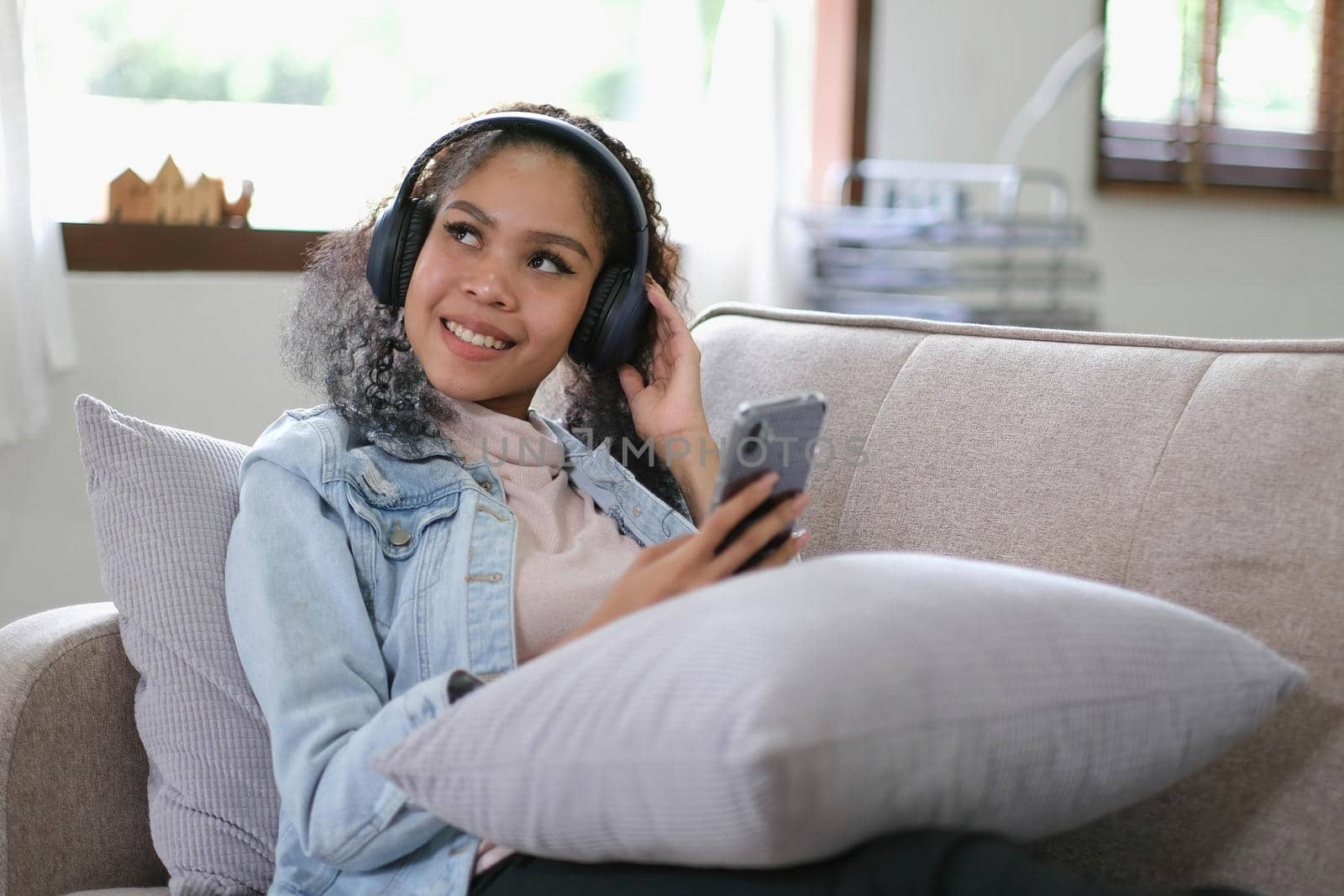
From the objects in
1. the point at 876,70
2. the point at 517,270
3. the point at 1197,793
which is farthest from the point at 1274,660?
the point at 876,70

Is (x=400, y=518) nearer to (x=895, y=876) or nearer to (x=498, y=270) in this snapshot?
(x=498, y=270)

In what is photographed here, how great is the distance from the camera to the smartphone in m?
0.82

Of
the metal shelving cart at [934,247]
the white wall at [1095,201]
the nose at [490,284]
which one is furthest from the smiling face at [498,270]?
the white wall at [1095,201]

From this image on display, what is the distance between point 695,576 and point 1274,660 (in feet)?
1.21

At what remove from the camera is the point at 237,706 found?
3.35ft

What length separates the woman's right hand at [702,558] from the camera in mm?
865

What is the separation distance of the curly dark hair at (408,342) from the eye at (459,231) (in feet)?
0.11

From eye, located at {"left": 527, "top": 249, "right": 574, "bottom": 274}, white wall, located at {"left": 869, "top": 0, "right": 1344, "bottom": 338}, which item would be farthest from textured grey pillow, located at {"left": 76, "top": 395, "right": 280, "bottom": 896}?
white wall, located at {"left": 869, "top": 0, "right": 1344, "bottom": 338}

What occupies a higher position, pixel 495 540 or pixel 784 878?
pixel 495 540

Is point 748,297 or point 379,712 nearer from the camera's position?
point 379,712

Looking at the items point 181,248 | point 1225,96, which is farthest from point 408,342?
point 1225,96

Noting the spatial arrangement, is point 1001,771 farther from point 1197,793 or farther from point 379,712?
point 379,712

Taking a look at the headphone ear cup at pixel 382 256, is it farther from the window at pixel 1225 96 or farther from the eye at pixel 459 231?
the window at pixel 1225 96

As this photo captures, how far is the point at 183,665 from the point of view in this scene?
1.01 m
